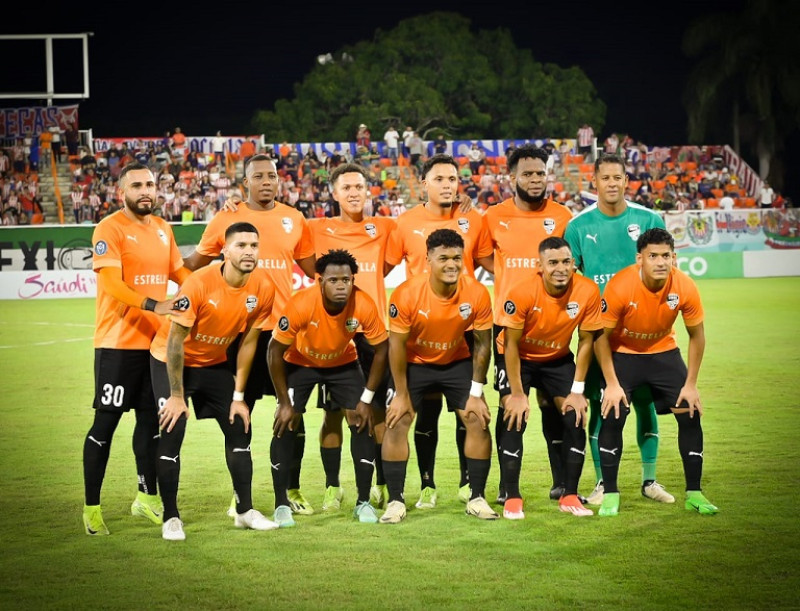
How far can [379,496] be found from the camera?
800 centimetres

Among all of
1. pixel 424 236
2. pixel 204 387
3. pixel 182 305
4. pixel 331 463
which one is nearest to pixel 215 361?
pixel 204 387

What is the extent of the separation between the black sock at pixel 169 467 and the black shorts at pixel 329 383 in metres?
0.81

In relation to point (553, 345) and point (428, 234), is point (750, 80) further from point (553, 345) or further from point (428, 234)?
point (553, 345)

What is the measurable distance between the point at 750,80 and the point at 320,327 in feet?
131

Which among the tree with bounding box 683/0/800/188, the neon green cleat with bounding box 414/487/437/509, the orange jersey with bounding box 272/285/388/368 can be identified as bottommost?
the neon green cleat with bounding box 414/487/437/509

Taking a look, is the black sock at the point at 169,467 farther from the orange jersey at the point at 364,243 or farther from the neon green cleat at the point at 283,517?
the orange jersey at the point at 364,243

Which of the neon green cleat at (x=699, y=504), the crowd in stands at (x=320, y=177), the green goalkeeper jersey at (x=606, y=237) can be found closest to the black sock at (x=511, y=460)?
the neon green cleat at (x=699, y=504)

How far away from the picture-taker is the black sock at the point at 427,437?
794cm

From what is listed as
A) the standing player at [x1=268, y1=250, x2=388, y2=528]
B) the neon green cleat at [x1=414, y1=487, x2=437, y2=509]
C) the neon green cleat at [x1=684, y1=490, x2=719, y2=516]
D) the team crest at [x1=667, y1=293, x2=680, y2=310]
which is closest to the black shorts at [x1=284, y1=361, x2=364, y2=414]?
the standing player at [x1=268, y1=250, x2=388, y2=528]

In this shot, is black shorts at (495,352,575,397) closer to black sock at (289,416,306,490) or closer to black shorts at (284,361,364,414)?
black shorts at (284,361,364,414)

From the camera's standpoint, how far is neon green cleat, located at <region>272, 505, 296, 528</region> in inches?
286

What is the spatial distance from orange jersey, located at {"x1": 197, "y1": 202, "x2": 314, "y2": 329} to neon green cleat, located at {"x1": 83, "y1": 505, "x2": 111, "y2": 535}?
1.85 metres

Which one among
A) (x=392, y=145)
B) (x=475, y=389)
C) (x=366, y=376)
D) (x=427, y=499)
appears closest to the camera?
(x=475, y=389)

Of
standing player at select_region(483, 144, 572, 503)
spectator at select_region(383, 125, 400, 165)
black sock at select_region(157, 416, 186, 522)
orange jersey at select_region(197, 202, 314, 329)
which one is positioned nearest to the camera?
black sock at select_region(157, 416, 186, 522)
